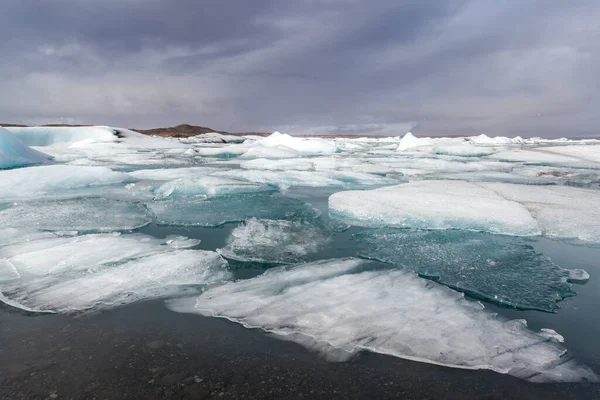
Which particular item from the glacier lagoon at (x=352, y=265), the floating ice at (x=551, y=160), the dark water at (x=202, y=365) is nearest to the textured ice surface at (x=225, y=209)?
the glacier lagoon at (x=352, y=265)

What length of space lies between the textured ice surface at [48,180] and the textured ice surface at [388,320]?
5.47m

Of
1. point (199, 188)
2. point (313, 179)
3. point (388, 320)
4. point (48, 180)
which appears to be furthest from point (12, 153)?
point (388, 320)

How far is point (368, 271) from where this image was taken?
289 cm

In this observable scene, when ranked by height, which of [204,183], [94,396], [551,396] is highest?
[204,183]

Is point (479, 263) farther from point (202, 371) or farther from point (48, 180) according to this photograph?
point (48, 180)

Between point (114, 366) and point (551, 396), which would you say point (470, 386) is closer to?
point (551, 396)

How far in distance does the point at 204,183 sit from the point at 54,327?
4.55m

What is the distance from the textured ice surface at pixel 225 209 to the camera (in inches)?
182

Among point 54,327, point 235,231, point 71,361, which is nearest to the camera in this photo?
point 71,361

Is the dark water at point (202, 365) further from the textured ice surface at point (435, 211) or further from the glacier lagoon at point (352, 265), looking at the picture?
the textured ice surface at point (435, 211)

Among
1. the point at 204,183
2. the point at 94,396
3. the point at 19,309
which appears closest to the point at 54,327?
the point at 19,309

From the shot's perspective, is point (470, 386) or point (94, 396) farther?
point (470, 386)

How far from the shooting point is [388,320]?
213 cm

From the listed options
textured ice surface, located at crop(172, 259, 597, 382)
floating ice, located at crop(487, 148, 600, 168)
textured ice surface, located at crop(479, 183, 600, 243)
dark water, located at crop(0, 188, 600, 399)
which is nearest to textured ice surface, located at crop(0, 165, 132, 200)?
dark water, located at crop(0, 188, 600, 399)
